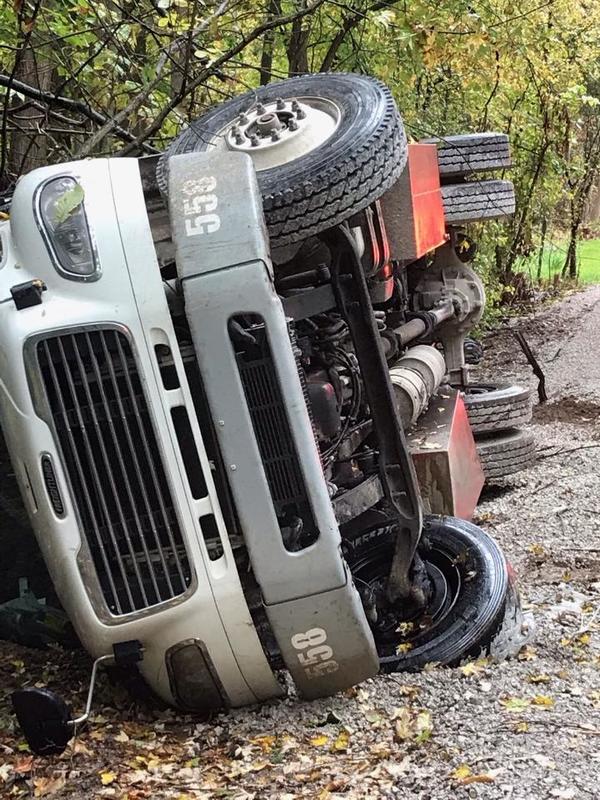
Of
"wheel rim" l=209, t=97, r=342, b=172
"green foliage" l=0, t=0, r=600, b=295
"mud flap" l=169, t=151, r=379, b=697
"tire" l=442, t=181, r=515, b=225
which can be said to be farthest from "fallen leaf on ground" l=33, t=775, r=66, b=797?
"tire" l=442, t=181, r=515, b=225

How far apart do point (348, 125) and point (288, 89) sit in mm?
638

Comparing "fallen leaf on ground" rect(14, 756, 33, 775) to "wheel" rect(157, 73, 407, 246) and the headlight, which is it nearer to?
the headlight

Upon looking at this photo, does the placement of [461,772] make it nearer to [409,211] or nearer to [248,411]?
[248,411]

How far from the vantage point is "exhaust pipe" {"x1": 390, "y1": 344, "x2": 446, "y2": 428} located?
4727 mm

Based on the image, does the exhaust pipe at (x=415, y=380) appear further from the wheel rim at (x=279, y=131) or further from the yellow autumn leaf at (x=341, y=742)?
the yellow autumn leaf at (x=341, y=742)

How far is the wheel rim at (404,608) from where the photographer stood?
11.4 ft

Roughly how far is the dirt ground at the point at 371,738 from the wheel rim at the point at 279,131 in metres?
1.91

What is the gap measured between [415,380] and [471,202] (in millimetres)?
2393

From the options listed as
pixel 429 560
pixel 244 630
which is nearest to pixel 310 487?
pixel 244 630

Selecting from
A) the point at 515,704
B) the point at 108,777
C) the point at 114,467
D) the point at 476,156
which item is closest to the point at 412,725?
the point at 515,704

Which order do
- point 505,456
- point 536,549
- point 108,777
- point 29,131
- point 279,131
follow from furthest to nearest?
1. point 505,456
2. point 29,131
3. point 536,549
4. point 279,131
5. point 108,777

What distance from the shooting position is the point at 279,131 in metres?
3.66

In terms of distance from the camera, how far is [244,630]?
114 inches

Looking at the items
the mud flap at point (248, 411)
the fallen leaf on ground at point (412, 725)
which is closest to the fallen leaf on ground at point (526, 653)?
the fallen leaf on ground at point (412, 725)
